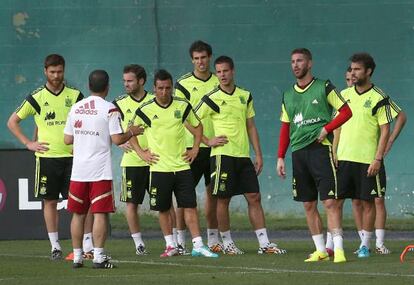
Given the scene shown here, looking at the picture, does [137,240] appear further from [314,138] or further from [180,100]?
[314,138]

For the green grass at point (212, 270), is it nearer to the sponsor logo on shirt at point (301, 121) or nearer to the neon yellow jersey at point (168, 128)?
the neon yellow jersey at point (168, 128)

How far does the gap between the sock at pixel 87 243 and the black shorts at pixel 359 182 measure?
284 cm

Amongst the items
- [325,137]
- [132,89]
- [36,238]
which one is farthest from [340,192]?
[36,238]

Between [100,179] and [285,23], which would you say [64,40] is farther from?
[100,179]

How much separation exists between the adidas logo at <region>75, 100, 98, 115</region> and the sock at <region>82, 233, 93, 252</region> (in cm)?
223

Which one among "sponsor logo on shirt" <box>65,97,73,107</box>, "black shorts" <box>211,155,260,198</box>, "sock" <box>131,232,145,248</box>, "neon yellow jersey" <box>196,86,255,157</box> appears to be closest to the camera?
"sponsor logo on shirt" <box>65,97,73,107</box>

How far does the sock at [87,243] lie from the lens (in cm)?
1725

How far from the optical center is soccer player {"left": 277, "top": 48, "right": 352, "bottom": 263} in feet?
53.4

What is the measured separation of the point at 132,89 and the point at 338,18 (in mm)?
5426

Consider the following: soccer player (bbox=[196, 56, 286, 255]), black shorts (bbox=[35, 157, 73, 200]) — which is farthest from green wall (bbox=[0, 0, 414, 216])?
black shorts (bbox=[35, 157, 73, 200])

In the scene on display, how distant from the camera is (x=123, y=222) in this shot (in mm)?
23359

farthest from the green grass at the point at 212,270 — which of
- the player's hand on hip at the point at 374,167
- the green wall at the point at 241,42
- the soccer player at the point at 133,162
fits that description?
the green wall at the point at 241,42

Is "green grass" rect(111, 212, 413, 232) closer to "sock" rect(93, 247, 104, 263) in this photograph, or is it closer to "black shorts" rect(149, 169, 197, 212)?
"black shorts" rect(149, 169, 197, 212)

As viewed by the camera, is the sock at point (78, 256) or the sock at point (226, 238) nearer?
the sock at point (78, 256)
